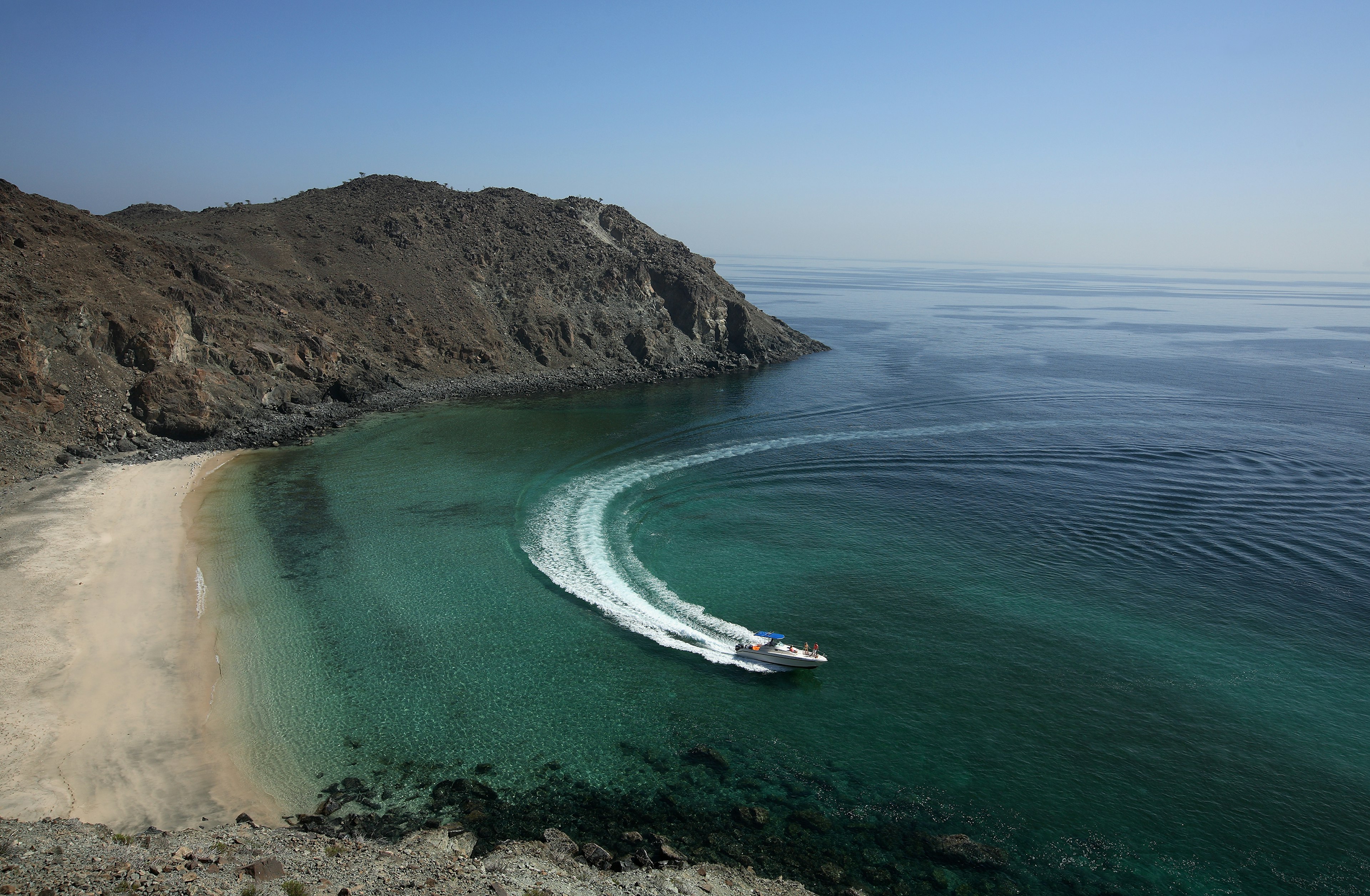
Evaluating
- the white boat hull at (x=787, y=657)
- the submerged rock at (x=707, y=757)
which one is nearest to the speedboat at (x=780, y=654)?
the white boat hull at (x=787, y=657)

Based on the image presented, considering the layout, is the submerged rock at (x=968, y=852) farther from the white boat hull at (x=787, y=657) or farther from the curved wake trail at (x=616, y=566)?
the curved wake trail at (x=616, y=566)

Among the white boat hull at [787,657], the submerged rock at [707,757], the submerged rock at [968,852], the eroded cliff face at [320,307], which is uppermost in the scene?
the eroded cliff face at [320,307]

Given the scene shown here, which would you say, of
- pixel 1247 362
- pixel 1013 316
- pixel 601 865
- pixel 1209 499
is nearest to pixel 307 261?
pixel 601 865

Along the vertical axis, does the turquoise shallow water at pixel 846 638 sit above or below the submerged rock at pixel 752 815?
above

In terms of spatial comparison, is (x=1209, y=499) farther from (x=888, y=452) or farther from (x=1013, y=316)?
(x=1013, y=316)

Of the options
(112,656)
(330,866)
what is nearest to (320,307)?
(112,656)

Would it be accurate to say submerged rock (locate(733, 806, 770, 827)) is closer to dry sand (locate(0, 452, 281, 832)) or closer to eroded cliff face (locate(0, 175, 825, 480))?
dry sand (locate(0, 452, 281, 832))
